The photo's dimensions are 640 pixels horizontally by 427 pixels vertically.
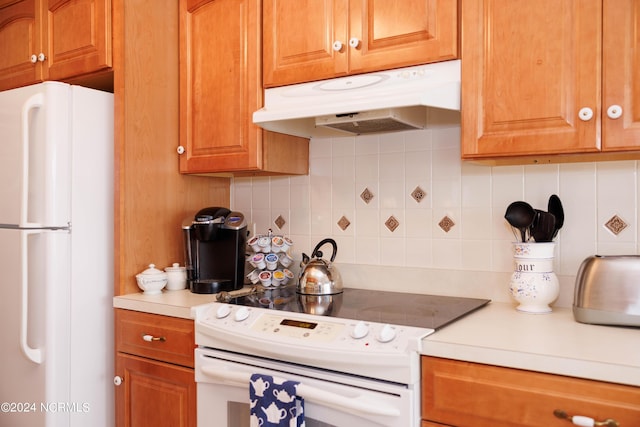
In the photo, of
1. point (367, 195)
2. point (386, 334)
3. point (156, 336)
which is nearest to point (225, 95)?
point (367, 195)

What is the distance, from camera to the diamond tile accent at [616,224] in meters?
1.60

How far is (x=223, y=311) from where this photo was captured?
1668mm

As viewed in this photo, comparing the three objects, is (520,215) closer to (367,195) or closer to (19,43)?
(367,195)

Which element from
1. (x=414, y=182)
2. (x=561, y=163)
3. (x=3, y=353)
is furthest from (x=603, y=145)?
(x=3, y=353)

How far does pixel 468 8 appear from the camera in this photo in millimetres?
1524

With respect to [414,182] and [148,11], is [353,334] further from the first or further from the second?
[148,11]

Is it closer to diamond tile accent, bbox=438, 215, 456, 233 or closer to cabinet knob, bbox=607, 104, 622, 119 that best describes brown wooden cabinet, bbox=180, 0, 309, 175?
diamond tile accent, bbox=438, 215, 456, 233

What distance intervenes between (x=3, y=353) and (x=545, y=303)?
2016mm

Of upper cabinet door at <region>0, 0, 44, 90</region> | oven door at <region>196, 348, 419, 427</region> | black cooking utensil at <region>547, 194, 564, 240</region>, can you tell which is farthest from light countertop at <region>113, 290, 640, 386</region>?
upper cabinet door at <region>0, 0, 44, 90</region>

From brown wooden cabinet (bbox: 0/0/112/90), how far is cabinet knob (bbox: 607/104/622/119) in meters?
1.73

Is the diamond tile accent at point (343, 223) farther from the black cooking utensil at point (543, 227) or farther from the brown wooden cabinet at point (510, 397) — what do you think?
the brown wooden cabinet at point (510, 397)

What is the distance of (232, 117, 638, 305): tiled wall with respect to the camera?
64.5 inches

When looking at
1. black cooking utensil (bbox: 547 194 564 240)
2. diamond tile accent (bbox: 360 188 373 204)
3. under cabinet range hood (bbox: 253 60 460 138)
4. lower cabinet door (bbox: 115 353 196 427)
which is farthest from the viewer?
diamond tile accent (bbox: 360 188 373 204)

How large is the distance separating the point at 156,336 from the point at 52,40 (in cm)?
140
